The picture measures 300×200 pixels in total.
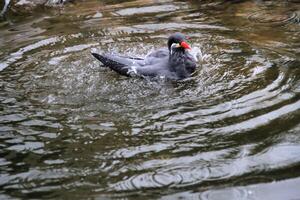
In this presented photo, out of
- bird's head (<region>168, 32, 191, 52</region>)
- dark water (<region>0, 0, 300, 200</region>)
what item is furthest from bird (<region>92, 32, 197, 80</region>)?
dark water (<region>0, 0, 300, 200</region>)

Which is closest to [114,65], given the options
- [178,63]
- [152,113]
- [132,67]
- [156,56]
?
[132,67]

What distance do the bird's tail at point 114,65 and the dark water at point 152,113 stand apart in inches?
5.5

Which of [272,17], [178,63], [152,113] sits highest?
[272,17]

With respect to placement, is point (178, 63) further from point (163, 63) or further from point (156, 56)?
point (156, 56)

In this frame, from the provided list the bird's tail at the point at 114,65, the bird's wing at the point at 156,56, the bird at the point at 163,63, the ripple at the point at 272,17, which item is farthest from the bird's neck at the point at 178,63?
the ripple at the point at 272,17

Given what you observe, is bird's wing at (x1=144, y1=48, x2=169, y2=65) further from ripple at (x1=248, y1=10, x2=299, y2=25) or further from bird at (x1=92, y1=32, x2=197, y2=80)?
ripple at (x1=248, y1=10, x2=299, y2=25)

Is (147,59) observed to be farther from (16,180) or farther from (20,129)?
(16,180)

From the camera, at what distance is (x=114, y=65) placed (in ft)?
25.9

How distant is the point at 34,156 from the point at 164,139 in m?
1.33

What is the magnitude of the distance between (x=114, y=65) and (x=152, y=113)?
1.65m

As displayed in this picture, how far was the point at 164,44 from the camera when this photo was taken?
8.98 m

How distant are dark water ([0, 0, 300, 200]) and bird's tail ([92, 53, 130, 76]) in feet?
0.46

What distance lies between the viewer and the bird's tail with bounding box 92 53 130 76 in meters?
7.87

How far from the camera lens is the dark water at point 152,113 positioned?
5.08 meters
